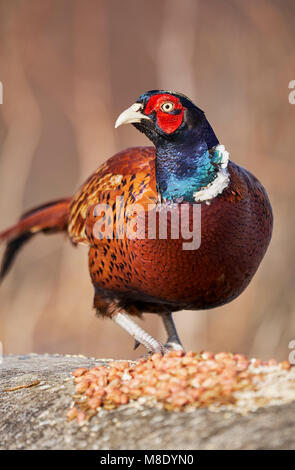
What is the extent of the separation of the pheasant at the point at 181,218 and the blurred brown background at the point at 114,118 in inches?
126

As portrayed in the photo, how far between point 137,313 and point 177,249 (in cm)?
64

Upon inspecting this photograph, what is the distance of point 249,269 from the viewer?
2.76m

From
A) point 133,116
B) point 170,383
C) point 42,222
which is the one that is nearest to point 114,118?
point 42,222

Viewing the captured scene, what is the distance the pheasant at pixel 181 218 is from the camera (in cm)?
257

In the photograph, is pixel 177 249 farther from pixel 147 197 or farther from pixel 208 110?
pixel 208 110

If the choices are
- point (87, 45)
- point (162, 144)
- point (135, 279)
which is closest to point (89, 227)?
point (135, 279)

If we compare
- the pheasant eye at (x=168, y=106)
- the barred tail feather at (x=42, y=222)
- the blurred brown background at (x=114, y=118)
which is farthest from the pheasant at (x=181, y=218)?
the blurred brown background at (x=114, y=118)

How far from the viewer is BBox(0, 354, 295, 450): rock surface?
170 centimetres

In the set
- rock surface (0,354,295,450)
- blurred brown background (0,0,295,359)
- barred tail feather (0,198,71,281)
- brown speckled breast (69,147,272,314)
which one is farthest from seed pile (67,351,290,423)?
blurred brown background (0,0,295,359)

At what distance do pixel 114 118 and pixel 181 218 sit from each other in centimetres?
414

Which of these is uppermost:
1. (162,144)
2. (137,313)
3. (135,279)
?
(162,144)

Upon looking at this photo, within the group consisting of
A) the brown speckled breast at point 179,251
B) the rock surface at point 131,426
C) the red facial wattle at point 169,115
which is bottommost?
the rock surface at point 131,426

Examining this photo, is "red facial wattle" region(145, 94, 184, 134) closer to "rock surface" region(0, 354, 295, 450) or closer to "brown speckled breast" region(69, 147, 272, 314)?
"brown speckled breast" region(69, 147, 272, 314)

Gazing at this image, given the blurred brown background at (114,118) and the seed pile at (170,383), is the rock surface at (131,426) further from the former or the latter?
the blurred brown background at (114,118)
